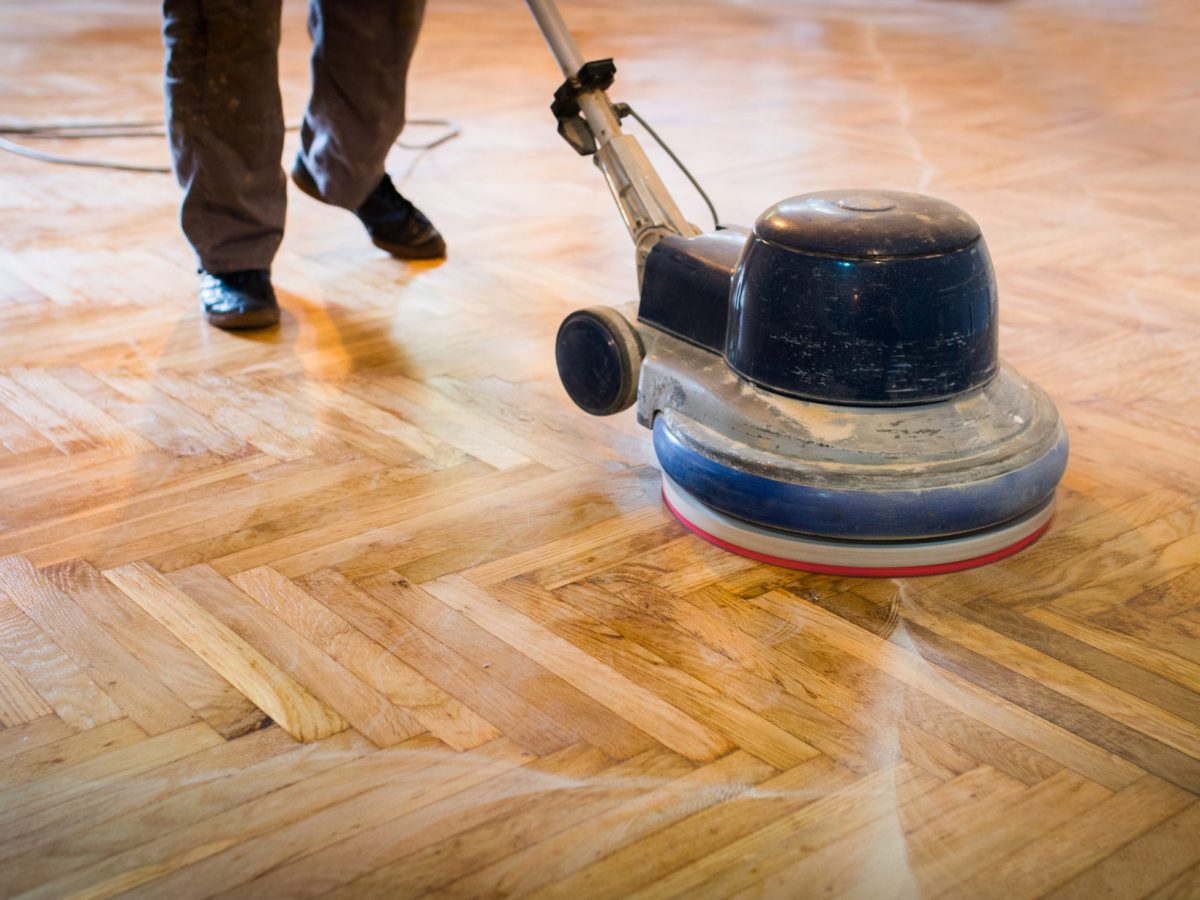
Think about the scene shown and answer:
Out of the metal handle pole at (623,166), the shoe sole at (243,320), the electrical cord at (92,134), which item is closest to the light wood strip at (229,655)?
Answer: the metal handle pole at (623,166)

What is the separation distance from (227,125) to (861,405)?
1038mm

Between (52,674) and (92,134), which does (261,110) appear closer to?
(52,674)

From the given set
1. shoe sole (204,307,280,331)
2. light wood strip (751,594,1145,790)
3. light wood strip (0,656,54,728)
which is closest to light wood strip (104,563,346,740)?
light wood strip (0,656,54,728)

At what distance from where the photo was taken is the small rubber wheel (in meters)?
1.35

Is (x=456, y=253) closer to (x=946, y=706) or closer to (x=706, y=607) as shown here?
(x=706, y=607)

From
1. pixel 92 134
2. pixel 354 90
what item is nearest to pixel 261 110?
pixel 354 90

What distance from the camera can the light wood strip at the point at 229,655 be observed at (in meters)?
1.01

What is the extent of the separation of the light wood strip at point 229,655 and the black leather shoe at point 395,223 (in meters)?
1.05

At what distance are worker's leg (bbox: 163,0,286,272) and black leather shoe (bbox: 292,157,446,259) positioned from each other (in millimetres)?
263

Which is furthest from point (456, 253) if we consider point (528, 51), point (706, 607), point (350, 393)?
point (528, 51)

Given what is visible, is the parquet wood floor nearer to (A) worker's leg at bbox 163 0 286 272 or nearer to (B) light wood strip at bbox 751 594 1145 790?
(B) light wood strip at bbox 751 594 1145 790

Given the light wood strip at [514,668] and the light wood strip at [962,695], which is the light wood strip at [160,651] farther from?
the light wood strip at [962,695]

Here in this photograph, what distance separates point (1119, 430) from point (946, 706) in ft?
2.13

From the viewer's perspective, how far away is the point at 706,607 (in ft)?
3.85
